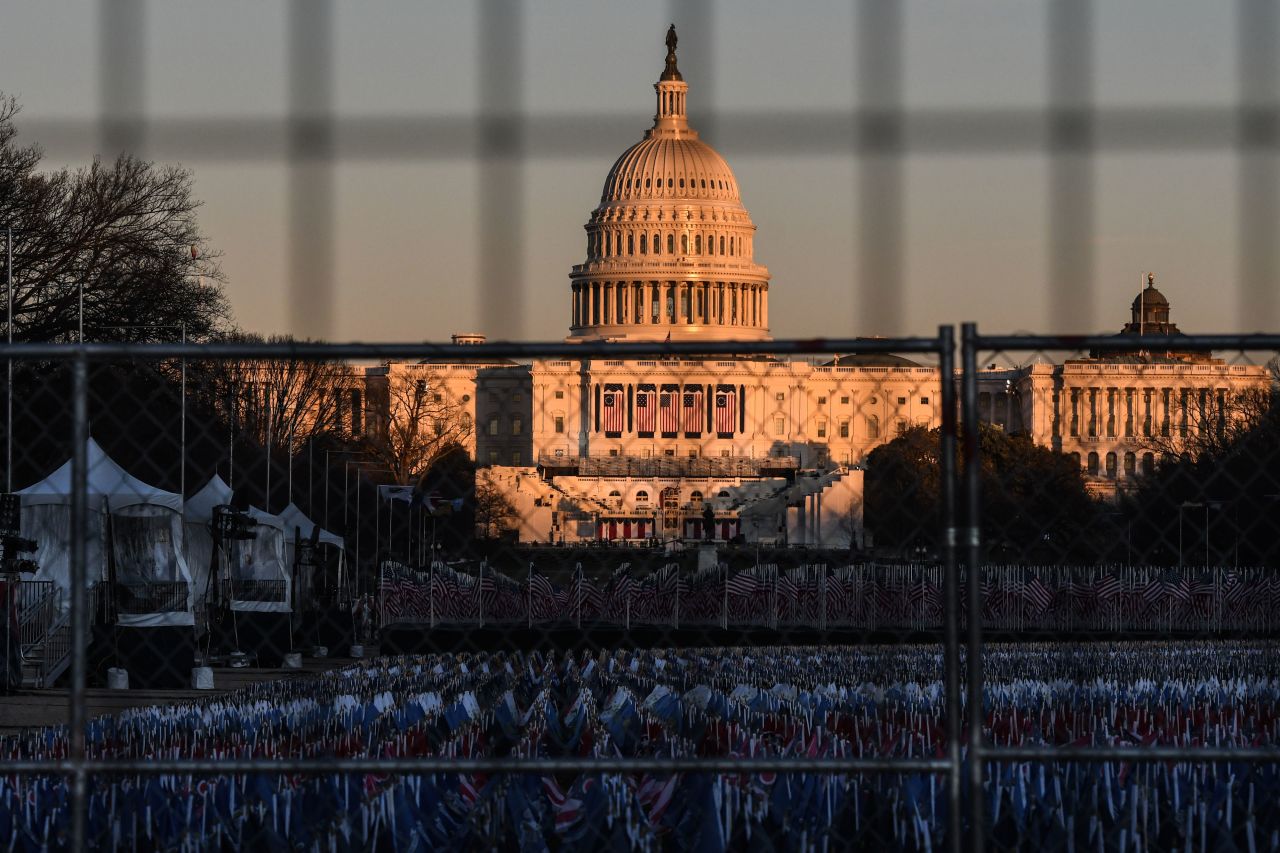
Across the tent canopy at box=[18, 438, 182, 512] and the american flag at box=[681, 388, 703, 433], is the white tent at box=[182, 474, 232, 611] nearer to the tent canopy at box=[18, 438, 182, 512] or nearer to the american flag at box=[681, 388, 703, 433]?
the tent canopy at box=[18, 438, 182, 512]

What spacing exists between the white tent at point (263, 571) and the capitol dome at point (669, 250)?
444 ft

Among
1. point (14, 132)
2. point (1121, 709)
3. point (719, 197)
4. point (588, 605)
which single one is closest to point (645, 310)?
point (719, 197)

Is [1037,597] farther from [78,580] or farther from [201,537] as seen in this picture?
[78,580]

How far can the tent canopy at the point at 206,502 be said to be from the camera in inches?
1240

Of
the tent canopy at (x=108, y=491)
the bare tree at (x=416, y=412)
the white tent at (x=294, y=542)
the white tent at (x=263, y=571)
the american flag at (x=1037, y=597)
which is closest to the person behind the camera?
the bare tree at (x=416, y=412)

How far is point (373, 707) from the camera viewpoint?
1450 centimetres

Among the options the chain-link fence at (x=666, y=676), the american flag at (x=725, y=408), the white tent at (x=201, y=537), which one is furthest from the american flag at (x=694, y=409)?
the american flag at (x=725, y=408)

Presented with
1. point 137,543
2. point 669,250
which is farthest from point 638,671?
point 669,250

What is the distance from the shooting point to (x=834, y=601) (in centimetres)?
3756

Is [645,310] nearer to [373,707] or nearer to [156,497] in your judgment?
[156,497]

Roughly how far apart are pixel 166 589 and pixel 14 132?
1015 inches

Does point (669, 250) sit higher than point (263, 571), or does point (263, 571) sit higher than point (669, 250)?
point (669, 250)

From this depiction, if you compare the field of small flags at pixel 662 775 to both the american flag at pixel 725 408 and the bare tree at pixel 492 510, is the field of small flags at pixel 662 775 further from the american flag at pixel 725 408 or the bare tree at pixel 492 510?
the american flag at pixel 725 408

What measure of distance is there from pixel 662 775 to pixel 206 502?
24061mm
